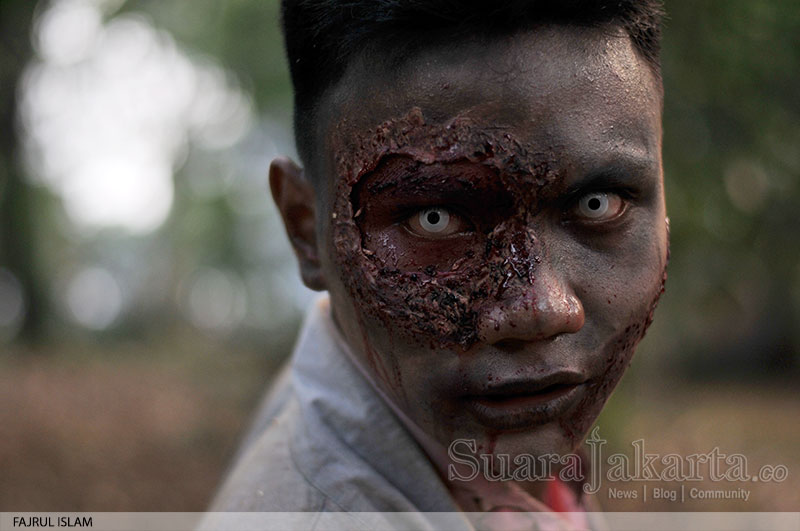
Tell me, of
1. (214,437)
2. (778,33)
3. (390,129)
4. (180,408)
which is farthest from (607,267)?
(180,408)

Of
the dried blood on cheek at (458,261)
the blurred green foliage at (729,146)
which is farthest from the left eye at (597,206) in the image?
the blurred green foliage at (729,146)

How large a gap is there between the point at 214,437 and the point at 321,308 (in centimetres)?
549

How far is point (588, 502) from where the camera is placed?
98.1 inches

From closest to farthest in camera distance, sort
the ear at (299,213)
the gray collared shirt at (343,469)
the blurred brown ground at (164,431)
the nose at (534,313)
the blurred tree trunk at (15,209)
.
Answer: the nose at (534,313)
the gray collared shirt at (343,469)
the ear at (299,213)
the blurred brown ground at (164,431)
the blurred tree trunk at (15,209)

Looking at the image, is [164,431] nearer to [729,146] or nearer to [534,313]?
[729,146]

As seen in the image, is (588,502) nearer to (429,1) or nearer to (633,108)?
(633,108)

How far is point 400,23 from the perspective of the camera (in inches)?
63.1

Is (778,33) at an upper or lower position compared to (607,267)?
upper

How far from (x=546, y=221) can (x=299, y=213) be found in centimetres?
79

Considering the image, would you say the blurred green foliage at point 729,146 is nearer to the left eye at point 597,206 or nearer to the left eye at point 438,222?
the left eye at point 597,206

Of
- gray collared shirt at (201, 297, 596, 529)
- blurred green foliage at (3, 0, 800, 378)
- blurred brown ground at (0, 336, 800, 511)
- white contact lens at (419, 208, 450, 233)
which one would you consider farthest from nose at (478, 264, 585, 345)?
blurred brown ground at (0, 336, 800, 511)

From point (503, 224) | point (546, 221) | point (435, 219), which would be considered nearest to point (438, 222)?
point (435, 219)

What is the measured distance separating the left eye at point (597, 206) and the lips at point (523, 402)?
388 millimetres

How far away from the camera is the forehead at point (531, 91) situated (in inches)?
60.8
